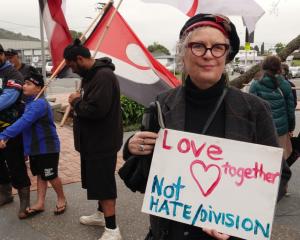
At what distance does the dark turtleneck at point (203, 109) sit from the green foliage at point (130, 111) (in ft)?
26.1

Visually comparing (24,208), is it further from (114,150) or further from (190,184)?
(190,184)

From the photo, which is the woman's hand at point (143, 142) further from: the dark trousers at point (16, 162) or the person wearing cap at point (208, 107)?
the dark trousers at point (16, 162)

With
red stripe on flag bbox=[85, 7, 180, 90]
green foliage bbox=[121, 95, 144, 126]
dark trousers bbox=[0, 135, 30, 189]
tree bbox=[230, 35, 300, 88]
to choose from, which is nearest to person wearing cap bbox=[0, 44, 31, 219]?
dark trousers bbox=[0, 135, 30, 189]

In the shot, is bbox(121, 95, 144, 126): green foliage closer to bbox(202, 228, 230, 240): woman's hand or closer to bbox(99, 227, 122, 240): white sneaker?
bbox(99, 227, 122, 240): white sneaker

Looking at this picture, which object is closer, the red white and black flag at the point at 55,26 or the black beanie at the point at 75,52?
the black beanie at the point at 75,52

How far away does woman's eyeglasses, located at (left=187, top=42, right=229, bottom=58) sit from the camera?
1.73 metres

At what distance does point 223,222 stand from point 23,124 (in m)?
3.03

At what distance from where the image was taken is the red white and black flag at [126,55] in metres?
4.37

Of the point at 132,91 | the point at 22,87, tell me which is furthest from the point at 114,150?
the point at 22,87

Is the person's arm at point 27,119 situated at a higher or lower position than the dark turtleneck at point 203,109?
lower

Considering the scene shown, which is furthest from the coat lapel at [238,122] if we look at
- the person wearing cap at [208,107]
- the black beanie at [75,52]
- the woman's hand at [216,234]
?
the black beanie at [75,52]

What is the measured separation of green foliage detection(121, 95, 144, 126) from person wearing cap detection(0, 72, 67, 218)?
17.4ft

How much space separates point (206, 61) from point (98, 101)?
1899mm

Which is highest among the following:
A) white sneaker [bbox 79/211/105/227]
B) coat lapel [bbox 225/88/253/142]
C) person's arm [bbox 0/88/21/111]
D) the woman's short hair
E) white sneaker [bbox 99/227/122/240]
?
the woman's short hair
